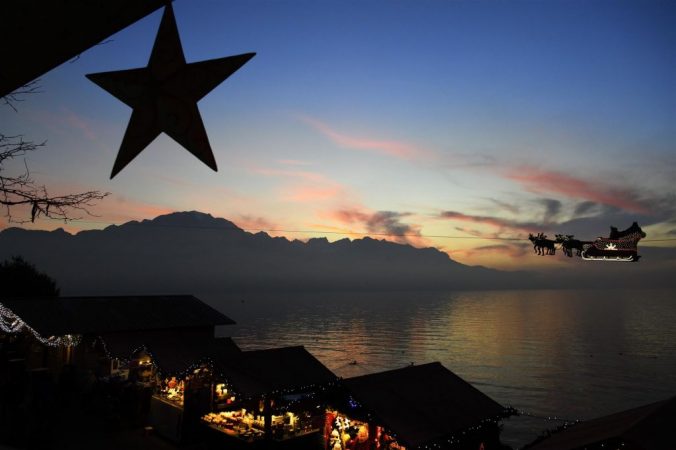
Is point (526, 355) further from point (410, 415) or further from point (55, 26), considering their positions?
point (55, 26)

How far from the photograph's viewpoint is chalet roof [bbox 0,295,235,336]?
2058 cm

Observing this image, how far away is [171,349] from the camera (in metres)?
17.8

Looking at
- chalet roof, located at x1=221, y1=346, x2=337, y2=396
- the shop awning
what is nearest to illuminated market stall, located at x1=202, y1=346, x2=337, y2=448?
chalet roof, located at x1=221, y1=346, x2=337, y2=396

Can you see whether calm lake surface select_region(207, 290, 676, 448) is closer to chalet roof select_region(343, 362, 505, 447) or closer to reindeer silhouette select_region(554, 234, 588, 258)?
chalet roof select_region(343, 362, 505, 447)

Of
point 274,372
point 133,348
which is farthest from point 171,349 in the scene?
point 274,372

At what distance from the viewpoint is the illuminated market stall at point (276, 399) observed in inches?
570

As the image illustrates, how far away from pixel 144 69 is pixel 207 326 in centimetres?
2258

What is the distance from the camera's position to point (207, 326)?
2486 cm

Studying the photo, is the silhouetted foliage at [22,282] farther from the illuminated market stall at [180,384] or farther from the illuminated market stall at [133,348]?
the illuminated market stall at [180,384]

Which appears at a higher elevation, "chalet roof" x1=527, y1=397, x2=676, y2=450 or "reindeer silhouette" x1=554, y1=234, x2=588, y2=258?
"reindeer silhouette" x1=554, y1=234, x2=588, y2=258

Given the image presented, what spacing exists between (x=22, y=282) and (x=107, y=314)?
25.0 meters

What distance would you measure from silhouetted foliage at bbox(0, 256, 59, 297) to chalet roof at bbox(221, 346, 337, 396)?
3381 cm

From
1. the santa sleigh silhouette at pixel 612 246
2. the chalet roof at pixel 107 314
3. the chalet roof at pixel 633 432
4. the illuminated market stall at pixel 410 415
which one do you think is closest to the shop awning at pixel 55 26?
the chalet roof at pixel 633 432

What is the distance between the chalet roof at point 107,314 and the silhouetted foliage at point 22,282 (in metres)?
21.5
